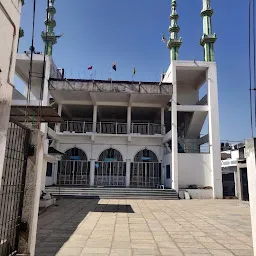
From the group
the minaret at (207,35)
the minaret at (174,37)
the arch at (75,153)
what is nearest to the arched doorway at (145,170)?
the arch at (75,153)

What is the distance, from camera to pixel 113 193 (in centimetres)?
1598

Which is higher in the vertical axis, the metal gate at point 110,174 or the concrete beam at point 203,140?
the concrete beam at point 203,140

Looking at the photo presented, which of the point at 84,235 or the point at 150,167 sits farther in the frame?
the point at 150,167

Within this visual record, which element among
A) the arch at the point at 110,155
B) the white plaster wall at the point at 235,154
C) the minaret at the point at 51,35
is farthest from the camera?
the white plaster wall at the point at 235,154

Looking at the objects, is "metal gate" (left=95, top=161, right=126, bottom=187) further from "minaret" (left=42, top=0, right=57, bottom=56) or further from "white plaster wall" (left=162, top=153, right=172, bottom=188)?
Result: "minaret" (left=42, top=0, right=57, bottom=56)

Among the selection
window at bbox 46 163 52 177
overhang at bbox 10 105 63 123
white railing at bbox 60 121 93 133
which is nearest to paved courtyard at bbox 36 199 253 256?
overhang at bbox 10 105 63 123

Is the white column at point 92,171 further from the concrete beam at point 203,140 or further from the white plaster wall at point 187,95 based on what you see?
the white plaster wall at point 187,95

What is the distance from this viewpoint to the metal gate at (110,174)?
64.0 ft

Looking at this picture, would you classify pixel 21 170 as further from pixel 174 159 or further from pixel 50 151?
pixel 174 159

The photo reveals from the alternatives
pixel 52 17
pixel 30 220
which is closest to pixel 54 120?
pixel 30 220

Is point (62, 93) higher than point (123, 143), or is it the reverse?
point (62, 93)

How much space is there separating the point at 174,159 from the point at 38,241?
498 inches

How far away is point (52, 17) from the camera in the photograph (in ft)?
68.8

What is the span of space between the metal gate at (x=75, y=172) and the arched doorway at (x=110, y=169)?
90 cm
